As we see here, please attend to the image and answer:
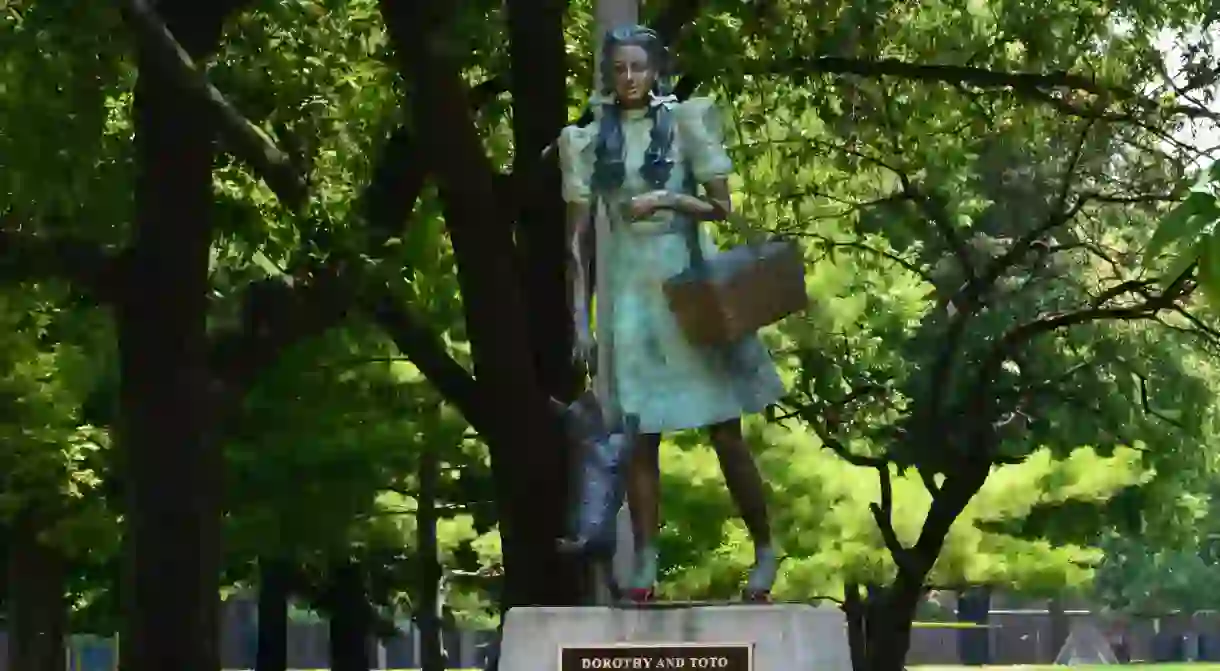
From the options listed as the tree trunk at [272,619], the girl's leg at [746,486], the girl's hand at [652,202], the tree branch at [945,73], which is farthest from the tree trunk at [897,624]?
the girl's hand at [652,202]

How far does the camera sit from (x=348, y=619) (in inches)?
1347

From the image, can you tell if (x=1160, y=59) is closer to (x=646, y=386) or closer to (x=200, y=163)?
(x=200, y=163)

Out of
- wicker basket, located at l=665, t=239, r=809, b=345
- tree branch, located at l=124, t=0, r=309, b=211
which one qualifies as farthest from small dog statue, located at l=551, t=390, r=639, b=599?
tree branch, located at l=124, t=0, r=309, b=211

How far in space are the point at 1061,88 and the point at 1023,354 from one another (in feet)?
15.3

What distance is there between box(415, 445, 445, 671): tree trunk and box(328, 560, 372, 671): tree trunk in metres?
4.52

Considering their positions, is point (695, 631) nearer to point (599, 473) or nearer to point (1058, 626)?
point (599, 473)

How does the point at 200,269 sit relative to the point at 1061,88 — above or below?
below

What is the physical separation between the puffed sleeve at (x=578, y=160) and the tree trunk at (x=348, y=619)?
25664 mm

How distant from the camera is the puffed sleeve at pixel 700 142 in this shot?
330 inches

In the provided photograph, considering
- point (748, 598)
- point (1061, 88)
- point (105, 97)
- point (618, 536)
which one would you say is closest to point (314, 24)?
point (105, 97)

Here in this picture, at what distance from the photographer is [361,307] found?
15461 mm

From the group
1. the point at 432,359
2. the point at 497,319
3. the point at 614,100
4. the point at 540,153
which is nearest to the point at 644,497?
the point at 614,100

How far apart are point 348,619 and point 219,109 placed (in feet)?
69.3

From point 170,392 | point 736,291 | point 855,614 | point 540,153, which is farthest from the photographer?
point 855,614
